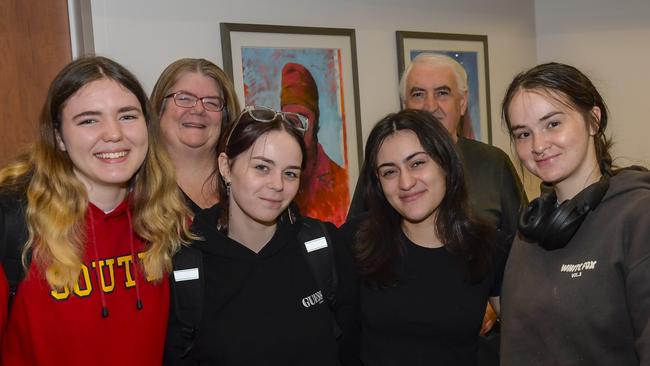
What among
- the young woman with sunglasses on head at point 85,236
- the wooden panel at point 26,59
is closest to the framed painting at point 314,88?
the wooden panel at point 26,59

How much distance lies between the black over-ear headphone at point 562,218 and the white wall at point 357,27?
2098mm

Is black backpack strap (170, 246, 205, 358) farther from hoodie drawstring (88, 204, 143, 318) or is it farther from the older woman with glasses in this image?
the older woman with glasses

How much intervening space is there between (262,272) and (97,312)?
54 cm

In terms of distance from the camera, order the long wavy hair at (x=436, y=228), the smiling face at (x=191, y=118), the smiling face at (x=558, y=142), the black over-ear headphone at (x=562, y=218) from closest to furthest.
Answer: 1. the black over-ear headphone at (x=562, y=218)
2. the smiling face at (x=558, y=142)
3. the long wavy hair at (x=436, y=228)
4. the smiling face at (x=191, y=118)

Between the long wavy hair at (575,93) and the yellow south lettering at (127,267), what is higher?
the long wavy hair at (575,93)

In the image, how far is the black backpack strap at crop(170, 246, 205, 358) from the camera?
2.02 meters

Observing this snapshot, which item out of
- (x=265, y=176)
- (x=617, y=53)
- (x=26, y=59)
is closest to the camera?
(x=265, y=176)

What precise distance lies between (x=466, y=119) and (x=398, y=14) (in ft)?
3.14

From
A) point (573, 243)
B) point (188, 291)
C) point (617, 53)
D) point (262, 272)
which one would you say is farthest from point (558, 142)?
point (617, 53)

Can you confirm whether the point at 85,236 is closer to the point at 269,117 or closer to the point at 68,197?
the point at 68,197

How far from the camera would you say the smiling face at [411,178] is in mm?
2291

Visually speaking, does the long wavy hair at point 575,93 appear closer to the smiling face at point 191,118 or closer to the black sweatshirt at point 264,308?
the black sweatshirt at point 264,308

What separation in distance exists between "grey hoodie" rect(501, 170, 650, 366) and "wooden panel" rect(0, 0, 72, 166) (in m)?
2.38

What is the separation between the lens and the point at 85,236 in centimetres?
196
